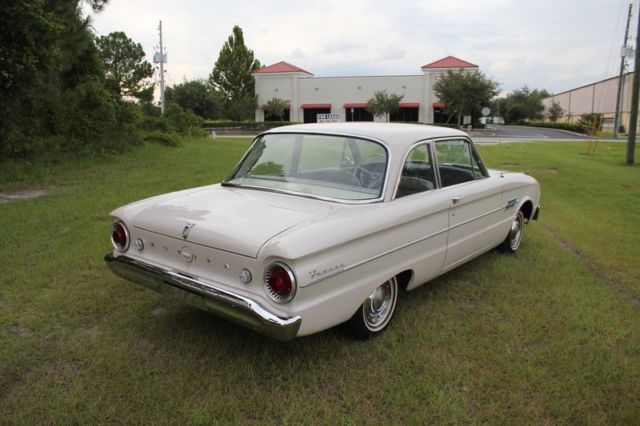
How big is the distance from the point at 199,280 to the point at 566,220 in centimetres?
615

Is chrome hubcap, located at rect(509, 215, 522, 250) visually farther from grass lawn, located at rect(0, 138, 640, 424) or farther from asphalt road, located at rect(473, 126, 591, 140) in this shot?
asphalt road, located at rect(473, 126, 591, 140)

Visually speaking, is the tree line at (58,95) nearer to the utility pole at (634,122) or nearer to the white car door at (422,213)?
the white car door at (422,213)

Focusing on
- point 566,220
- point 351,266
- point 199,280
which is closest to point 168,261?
point 199,280

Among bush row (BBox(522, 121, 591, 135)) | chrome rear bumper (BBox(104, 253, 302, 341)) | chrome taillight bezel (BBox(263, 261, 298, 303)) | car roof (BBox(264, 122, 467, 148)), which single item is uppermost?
bush row (BBox(522, 121, 591, 135))

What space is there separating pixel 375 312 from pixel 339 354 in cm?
44

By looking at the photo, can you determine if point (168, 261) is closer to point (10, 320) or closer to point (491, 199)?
point (10, 320)

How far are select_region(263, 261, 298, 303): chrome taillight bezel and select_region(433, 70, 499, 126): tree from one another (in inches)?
1722

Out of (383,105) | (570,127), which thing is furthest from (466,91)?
(570,127)

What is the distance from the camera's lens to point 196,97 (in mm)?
56250

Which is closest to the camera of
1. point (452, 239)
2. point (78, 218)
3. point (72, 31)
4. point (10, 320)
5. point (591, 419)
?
point (591, 419)

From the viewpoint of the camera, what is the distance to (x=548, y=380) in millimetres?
3090

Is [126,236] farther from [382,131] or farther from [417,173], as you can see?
[417,173]

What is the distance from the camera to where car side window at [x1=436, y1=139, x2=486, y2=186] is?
4.38m

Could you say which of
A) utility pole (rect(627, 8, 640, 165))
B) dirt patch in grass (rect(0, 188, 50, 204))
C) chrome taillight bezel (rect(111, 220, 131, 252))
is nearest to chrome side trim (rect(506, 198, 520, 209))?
chrome taillight bezel (rect(111, 220, 131, 252))
